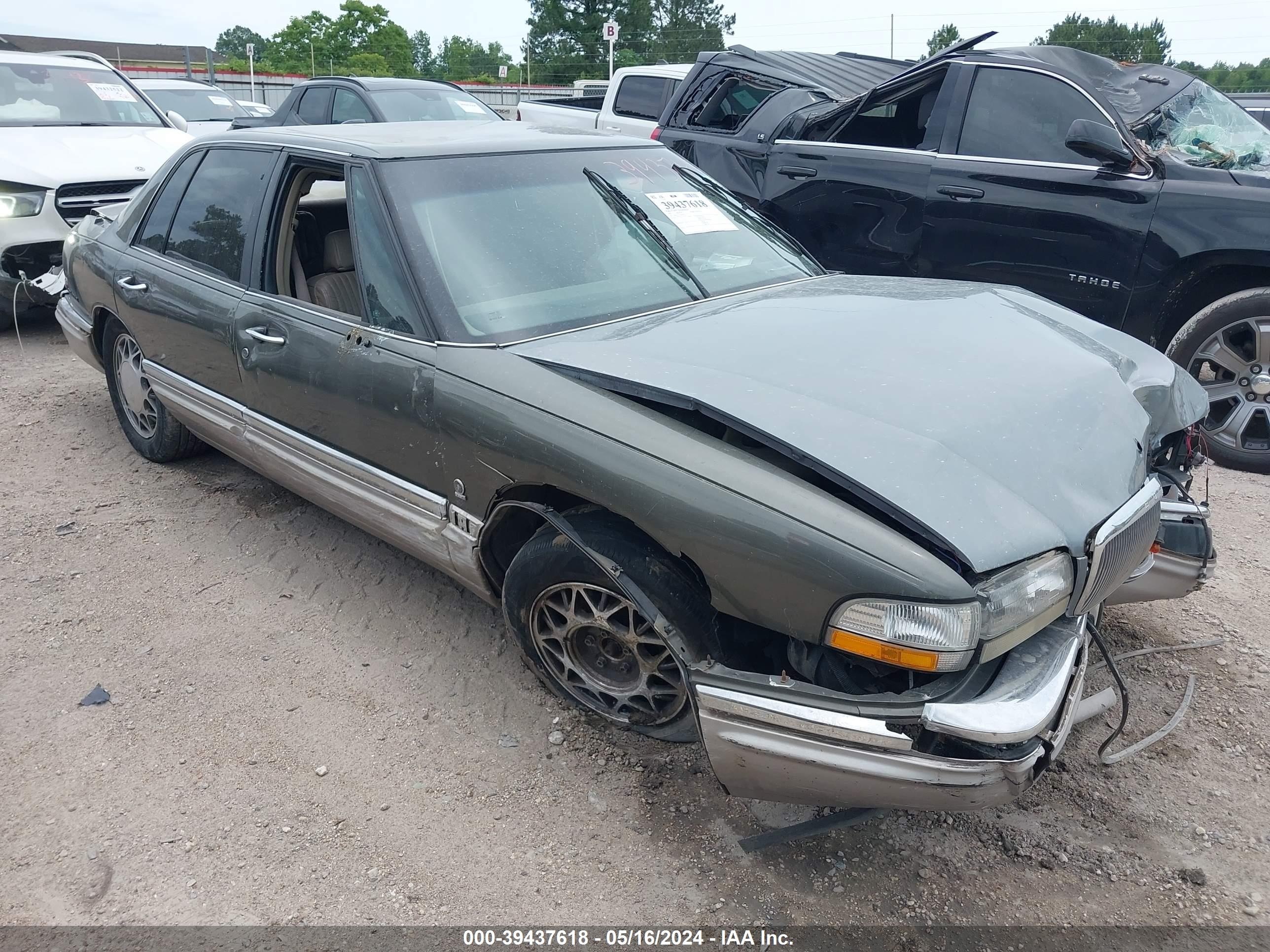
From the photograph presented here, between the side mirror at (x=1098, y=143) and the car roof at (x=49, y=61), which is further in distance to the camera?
the car roof at (x=49, y=61)

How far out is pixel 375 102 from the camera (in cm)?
902

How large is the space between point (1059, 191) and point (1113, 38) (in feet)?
136

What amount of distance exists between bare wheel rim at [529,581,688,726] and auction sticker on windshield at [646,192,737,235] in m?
1.48

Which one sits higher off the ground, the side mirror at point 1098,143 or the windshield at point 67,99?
the side mirror at point 1098,143

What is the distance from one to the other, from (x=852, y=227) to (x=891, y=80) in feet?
2.82

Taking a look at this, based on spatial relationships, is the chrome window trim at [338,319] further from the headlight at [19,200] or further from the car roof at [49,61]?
the car roof at [49,61]

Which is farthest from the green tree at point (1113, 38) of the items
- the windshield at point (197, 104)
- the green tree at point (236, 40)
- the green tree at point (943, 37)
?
the green tree at point (236, 40)

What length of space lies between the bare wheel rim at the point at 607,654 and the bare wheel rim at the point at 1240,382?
3.41 m

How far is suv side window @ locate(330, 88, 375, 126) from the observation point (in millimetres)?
9117

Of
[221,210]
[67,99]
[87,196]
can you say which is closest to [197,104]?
[67,99]

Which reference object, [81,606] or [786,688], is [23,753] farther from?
[786,688]

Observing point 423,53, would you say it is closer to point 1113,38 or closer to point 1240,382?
point 1113,38

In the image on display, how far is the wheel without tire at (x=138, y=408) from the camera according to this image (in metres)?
4.48

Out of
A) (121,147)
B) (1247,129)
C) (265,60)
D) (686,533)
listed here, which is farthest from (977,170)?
(265,60)
